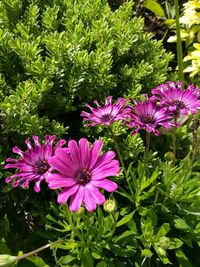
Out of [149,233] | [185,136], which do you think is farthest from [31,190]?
[185,136]

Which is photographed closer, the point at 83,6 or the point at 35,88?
the point at 35,88

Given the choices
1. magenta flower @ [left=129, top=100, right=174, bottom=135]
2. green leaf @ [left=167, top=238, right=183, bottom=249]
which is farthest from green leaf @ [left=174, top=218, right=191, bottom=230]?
magenta flower @ [left=129, top=100, right=174, bottom=135]

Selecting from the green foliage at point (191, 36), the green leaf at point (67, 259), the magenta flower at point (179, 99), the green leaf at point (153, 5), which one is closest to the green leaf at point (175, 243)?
the green leaf at point (67, 259)

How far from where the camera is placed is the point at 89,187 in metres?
1.14

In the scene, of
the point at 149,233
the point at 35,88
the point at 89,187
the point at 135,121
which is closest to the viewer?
the point at 89,187

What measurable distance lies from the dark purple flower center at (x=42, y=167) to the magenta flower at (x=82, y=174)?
7 centimetres

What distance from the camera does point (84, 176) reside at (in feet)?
3.87

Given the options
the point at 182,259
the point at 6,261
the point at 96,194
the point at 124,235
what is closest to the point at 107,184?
the point at 96,194

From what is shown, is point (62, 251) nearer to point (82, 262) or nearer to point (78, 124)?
point (82, 262)

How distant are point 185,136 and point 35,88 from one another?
0.85 meters

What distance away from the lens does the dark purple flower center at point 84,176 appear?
3.82 feet

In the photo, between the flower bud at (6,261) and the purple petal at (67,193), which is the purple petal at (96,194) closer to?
the purple petal at (67,193)

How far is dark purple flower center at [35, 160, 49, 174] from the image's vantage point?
124cm

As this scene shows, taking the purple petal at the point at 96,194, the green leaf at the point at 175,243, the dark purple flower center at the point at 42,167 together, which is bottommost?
the green leaf at the point at 175,243
